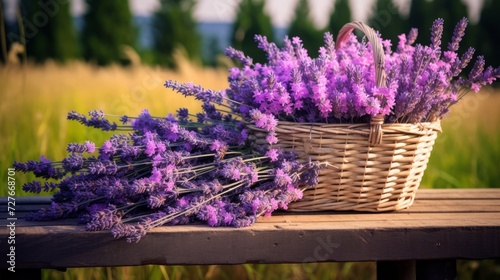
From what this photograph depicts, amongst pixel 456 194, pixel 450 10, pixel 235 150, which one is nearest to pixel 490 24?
pixel 450 10

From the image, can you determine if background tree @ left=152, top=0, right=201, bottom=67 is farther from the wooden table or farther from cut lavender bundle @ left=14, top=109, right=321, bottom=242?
the wooden table

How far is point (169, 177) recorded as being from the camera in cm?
152

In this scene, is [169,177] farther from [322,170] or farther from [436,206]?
[436,206]

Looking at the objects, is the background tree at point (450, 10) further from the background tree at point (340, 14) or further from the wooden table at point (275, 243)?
the wooden table at point (275, 243)

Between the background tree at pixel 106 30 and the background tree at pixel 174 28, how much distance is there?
2.14 feet

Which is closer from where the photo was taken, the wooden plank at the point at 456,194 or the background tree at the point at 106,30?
the wooden plank at the point at 456,194

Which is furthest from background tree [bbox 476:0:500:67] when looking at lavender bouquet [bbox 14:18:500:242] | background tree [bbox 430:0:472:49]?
lavender bouquet [bbox 14:18:500:242]

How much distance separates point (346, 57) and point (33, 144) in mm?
1911

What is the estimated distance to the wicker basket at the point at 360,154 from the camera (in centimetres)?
160

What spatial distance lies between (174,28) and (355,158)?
1164cm

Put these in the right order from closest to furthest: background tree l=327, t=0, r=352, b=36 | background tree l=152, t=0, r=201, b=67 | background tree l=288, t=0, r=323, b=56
→ background tree l=327, t=0, r=352, b=36 < background tree l=288, t=0, r=323, b=56 < background tree l=152, t=0, r=201, b=67

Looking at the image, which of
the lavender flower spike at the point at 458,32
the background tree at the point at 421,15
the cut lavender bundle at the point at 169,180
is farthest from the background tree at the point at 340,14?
the cut lavender bundle at the point at 169,180

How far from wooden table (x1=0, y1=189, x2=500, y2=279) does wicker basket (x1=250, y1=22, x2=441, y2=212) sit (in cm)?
8

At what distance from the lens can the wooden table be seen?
4.83ft
